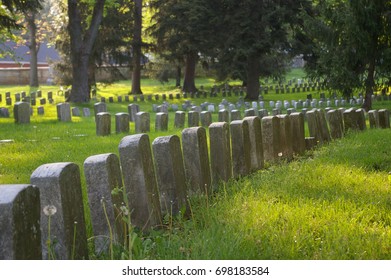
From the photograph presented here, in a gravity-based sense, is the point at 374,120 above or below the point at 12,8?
below

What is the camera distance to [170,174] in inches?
203

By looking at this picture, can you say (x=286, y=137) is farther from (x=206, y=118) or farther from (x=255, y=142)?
(x=206, y=118)

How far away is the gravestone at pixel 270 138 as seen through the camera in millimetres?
8297

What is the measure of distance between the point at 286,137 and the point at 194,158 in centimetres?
370

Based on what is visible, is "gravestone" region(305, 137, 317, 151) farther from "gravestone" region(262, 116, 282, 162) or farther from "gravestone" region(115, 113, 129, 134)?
"gravestone" region(115, 113, 129, 134)

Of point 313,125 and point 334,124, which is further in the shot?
point 334,124

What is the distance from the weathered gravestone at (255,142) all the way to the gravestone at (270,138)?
557 mm

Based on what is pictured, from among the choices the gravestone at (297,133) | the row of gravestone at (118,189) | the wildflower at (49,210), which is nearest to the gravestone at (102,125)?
the gravestone at (297,133)

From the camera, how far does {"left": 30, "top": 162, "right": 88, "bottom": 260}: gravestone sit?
11.6ft

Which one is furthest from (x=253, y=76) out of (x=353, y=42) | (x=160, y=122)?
(x=160, y=122)

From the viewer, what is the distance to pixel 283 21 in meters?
35.9

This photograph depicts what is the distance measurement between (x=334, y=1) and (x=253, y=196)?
76.1 feet

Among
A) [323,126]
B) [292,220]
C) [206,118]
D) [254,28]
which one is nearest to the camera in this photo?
[292,220]
